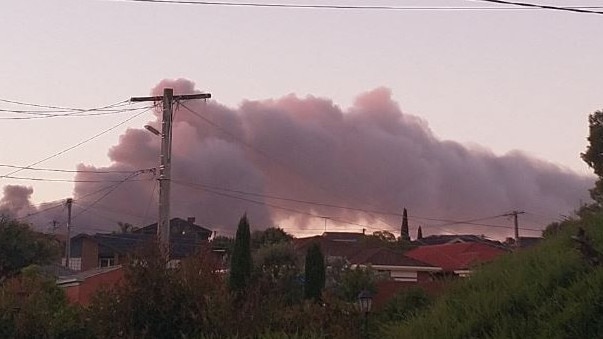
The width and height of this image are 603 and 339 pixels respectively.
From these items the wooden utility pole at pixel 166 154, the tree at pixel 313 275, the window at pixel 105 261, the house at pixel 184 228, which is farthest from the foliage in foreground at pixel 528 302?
the house at pixel 184 228

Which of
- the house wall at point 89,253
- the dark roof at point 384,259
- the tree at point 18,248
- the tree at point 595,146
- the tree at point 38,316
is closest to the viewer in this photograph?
the tree at point 38,316

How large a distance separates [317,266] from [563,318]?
68.4 ft

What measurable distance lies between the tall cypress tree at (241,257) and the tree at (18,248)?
18.7m

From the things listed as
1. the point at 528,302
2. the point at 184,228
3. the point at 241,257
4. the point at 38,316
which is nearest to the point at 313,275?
the point at 241,257

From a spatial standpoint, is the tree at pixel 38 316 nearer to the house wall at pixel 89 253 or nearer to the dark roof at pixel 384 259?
the dark roof at pixel 384 259

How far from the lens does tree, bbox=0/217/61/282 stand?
152 feet

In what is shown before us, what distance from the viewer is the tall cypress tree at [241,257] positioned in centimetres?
3009

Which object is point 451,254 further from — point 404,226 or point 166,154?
point 404,226

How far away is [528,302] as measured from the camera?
1215 centimetres

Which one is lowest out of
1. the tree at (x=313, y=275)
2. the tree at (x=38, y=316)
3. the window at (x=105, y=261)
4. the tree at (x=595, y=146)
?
the tree at (x=38, y=316)

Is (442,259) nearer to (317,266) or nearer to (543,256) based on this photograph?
(317,266)

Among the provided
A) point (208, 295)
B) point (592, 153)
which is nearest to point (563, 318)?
point (208, 295)

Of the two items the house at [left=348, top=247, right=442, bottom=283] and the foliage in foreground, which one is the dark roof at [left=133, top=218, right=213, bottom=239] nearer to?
the house at [left=348, top=247, right=442, bottom=283]

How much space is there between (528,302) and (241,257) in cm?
1923
